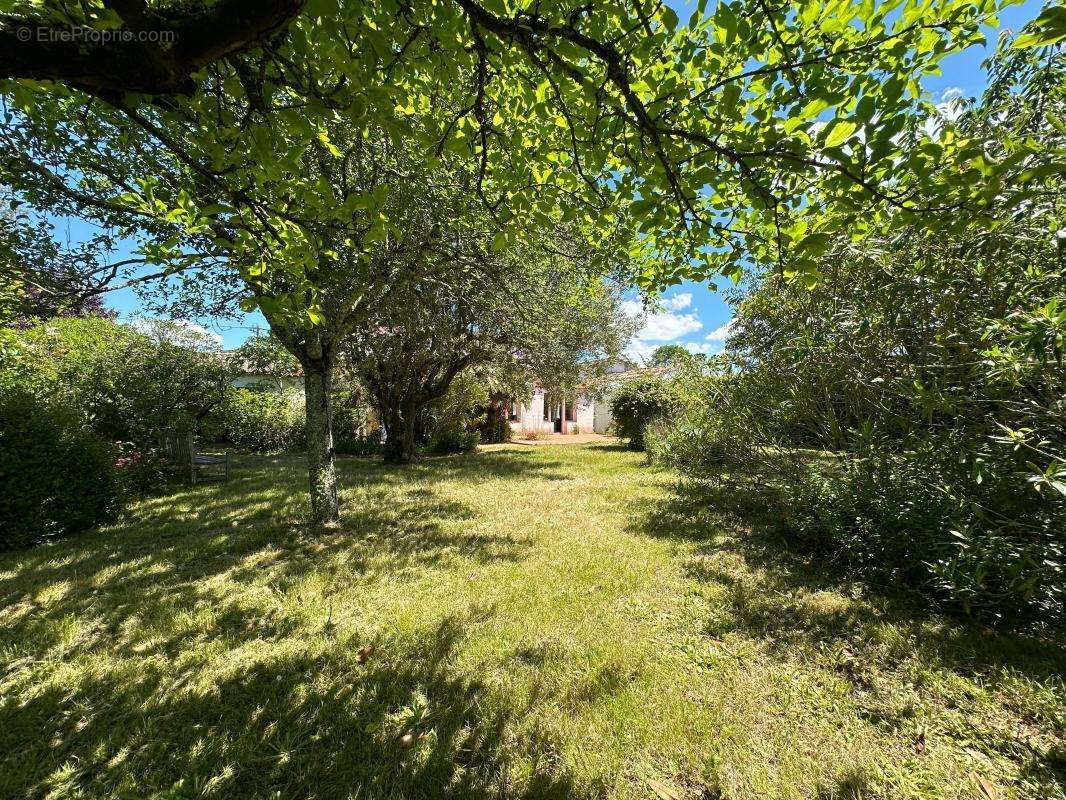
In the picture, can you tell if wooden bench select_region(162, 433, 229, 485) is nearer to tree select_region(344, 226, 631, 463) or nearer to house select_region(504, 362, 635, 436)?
tree select_region(344, 226, 631, 463)

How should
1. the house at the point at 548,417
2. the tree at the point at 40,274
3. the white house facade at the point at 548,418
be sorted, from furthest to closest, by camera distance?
the white house facade at the point at 548,418, the house at the point at 548,417, the tree at the point at 40,274

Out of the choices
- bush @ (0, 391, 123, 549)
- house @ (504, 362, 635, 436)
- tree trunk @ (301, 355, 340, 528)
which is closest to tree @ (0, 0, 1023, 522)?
tree trunk @ (301, 355, 340, 528)

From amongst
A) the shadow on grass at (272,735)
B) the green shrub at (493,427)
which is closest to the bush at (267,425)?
the green shrub at (493,427)

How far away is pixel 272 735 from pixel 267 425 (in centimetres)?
1879

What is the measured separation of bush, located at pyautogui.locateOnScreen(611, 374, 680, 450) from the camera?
1548 centimetres

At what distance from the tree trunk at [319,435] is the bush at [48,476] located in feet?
12.0

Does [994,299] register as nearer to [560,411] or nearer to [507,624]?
[507,624]

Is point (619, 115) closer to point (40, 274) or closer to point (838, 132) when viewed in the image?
point (838, 132)

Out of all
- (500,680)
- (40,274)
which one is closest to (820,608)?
(500,680)

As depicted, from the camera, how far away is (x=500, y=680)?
2.83 meters

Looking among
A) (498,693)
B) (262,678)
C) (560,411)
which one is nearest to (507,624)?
(498,693)

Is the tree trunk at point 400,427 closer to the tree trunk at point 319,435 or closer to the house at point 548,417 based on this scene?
the tree trunk at point 319,435

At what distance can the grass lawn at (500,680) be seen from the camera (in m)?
2.11

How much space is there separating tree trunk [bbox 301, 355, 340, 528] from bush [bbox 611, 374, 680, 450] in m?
11.5
